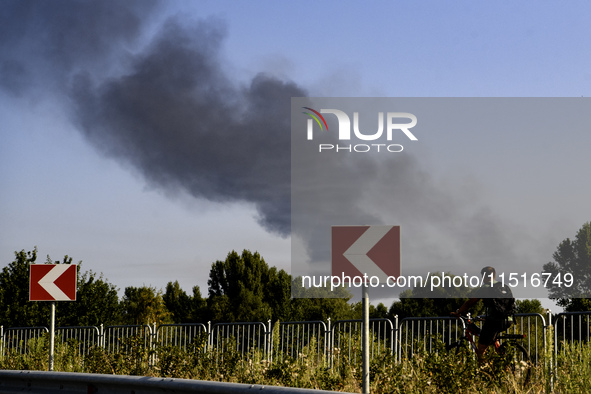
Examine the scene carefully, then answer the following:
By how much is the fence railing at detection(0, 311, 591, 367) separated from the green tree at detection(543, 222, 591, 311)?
59608 millimetres

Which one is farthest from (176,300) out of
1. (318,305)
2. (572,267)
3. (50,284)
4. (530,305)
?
(50,284)

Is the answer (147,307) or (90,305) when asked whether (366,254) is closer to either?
(90,305)

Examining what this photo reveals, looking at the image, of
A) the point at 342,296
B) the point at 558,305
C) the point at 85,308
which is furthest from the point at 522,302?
the point at 85,308

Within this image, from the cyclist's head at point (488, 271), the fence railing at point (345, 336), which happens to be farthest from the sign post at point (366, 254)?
the cyclist's head at point (488, 271)

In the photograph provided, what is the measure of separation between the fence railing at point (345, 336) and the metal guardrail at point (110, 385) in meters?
2.75

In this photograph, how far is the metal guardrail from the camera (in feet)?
26.5

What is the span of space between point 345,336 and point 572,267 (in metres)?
64.7

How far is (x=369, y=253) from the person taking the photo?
812 centimetres

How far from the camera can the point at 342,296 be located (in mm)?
96625

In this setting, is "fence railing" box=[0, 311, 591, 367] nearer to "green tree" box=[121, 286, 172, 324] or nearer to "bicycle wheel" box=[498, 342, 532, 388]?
"bicycle wheel" box=[498, 342, 532, 388]

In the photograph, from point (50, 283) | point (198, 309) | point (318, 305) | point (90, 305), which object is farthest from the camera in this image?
point (318, 305)

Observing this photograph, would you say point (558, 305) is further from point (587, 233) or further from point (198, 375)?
point (198, 375)

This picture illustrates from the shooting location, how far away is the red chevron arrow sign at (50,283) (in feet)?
44.7

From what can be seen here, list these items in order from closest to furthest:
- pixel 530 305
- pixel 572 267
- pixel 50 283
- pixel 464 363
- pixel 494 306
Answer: pixel 464 363 → pixel 494 306 → pixel 50 283 → pixel 572 267 → pixel 530 305
